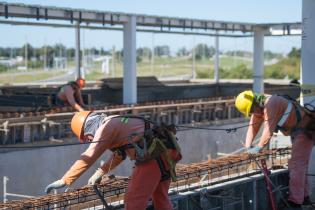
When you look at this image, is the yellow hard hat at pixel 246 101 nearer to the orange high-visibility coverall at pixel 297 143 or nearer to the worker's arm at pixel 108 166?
the orange high-visibility coverall at pixel 297 143

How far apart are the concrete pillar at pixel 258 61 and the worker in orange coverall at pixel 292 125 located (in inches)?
719

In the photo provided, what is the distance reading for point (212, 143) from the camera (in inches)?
773

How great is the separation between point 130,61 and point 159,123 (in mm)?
13870

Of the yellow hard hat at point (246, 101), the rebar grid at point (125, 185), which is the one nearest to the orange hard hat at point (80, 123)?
the rebar grid at point (125, 185)

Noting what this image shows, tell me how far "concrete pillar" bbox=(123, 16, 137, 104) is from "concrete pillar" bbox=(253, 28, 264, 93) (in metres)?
7.82

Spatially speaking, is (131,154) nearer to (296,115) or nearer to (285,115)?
(285,115)

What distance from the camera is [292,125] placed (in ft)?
25.8

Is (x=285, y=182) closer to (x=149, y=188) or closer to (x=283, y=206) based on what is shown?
(x=283, y=206)

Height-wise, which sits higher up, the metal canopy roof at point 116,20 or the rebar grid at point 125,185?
the metal canopy roof at point 116,20

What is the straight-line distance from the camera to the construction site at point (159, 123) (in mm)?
7387

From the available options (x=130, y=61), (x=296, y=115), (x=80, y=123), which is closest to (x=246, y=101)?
(x=296, y=115)

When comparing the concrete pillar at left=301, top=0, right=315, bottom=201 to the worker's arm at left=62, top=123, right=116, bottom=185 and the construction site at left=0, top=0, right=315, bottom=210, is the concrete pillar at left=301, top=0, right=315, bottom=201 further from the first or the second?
the worker's arm at left=62, top=123, right=116, bottom=185

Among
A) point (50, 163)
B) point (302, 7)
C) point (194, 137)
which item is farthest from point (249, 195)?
point (194, 137)

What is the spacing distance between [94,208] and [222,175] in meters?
2.73
